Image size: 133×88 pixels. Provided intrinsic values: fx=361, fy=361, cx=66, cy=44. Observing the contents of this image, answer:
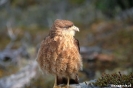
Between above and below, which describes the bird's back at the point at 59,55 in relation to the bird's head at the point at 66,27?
below

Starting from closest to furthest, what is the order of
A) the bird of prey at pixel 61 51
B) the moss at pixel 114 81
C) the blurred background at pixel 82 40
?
the moss at pixel 114 81 → the bird of prey at pixel 61 51 → the blurred background at pixel 82 40

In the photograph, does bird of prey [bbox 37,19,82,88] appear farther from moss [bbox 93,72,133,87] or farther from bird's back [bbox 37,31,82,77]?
moss [bbox 93,72,133,87]

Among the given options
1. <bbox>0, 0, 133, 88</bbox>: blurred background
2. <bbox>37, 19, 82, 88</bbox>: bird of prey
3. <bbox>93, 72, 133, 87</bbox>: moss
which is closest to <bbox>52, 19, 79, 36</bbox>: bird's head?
<bbox>37, 19, 82, 88</bbox>: bird of prey

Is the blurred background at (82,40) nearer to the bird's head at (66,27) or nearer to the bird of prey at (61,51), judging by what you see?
the bird of prey at (61,51)

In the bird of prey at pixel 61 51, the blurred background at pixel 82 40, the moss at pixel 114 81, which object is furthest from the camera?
the blurred background at pixel 82 40

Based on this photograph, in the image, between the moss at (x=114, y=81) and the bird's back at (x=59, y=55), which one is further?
the bird's back at (x=59, y=55)

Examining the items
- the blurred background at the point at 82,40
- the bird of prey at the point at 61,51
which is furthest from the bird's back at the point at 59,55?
the blurred background at the point at 82,40

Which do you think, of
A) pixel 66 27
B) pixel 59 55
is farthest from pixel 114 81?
pixel 66 27

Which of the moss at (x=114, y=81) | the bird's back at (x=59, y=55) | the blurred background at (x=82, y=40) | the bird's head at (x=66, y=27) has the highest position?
the blurred background at (x=82, y=40)
